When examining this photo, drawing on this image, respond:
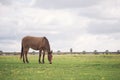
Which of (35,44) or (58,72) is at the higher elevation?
(35,44)

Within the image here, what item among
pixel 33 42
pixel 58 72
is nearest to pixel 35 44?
pixel 33 42

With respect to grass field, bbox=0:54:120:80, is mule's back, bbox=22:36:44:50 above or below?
above

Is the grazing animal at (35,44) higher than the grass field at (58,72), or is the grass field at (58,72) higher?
the grazing animal at (35,44)

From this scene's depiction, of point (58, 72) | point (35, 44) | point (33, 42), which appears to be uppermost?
point (33, 42)

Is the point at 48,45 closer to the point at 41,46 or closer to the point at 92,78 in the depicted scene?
A: the point at 41,46

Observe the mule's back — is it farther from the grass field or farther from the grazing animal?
the grass field

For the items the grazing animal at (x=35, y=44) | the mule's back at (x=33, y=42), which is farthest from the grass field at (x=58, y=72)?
the mule's back at (x=33, y=42)

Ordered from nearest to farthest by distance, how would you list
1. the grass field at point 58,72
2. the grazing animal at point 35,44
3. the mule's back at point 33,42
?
the grass field at point 58,72, the grazing animal at point 35,44, the mule's back at point 33,42

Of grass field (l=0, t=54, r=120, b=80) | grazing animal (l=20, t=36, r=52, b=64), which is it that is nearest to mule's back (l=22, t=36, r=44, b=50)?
grazing animal (l=20, t=36, r=52, b=64)

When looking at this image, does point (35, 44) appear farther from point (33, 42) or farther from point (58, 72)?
point (58, 72)

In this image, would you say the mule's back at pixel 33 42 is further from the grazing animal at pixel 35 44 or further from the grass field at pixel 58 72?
the grass field at pixel 58 72

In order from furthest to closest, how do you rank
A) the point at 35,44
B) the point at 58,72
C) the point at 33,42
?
the point at 33,42 → the point at 35,44 → the point at 58,72

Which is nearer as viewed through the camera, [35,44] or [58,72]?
[58,72]

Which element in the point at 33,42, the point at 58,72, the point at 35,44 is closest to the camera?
the point at 58,72
